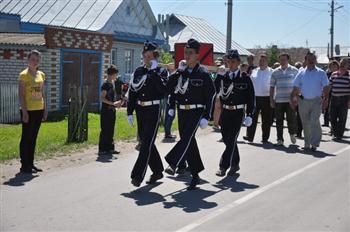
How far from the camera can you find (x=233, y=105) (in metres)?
8.44

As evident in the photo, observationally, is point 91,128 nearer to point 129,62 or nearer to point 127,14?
point 129,62

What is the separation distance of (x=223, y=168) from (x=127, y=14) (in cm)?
2445

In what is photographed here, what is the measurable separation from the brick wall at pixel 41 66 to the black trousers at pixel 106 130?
722 cm

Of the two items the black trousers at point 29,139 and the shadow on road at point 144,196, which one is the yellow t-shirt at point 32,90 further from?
the shadow on road at point 144,196

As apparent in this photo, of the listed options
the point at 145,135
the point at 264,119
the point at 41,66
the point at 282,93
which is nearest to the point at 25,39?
the point at 41,66

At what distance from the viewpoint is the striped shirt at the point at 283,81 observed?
11594mm

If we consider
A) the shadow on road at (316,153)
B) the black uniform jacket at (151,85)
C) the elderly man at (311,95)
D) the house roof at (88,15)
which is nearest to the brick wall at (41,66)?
the elderly man at (311,95)

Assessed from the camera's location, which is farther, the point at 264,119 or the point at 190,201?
the point at 264,119

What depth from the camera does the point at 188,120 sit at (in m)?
7.29

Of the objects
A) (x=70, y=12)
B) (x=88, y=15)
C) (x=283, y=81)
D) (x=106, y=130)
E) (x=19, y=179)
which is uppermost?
(x=70, y=12)

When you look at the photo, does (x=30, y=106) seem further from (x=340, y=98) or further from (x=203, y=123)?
(x=340, y=98)

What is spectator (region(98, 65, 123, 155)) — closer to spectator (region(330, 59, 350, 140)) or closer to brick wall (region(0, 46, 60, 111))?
spectator (region(330, 59, 350, 140))

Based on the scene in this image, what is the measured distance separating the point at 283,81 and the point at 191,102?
488cm

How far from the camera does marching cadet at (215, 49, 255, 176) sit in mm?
8258
